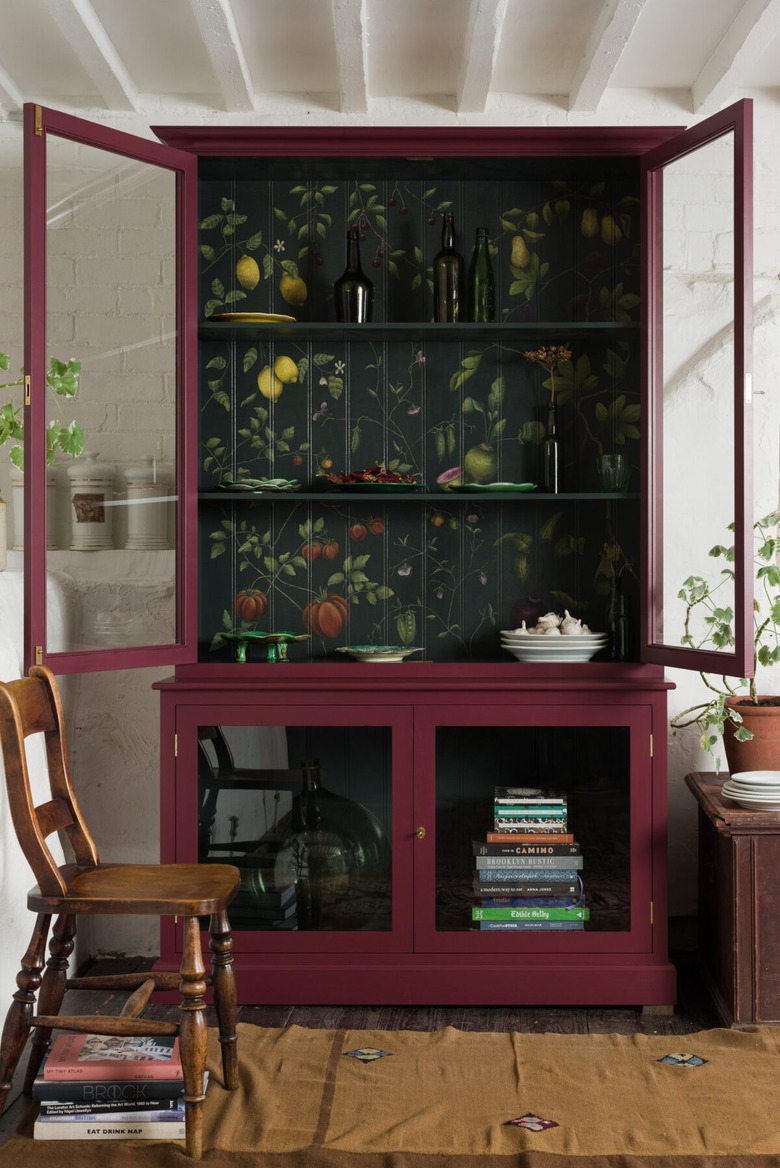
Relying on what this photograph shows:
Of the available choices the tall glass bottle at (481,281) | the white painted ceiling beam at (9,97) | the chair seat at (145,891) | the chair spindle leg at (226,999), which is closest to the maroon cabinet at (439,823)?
the chair spindle leg at (226,999)

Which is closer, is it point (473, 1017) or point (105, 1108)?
point (105, 1108)

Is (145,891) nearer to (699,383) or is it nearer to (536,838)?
(536,838)

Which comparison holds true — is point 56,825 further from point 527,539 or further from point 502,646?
point 527,539

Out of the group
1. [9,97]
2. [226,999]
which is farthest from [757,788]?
[9,97]

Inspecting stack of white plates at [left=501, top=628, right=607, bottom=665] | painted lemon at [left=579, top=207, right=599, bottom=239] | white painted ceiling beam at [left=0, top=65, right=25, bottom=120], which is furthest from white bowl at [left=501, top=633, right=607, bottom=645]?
white painted ceiling beam at [left=0, top=65, right=25, bottom=120]

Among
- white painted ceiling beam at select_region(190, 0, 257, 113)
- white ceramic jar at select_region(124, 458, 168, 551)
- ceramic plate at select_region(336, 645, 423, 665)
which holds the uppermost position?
white painted ceiling beam at select_region(190, 0, 257, 113)

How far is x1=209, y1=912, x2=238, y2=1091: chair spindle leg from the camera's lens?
243 centimetres

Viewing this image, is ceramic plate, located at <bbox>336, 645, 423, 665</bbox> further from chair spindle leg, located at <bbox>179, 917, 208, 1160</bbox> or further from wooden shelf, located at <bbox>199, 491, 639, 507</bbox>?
chair spindle leg, located at <bbox>179, 917, 208, 1160</bbox>

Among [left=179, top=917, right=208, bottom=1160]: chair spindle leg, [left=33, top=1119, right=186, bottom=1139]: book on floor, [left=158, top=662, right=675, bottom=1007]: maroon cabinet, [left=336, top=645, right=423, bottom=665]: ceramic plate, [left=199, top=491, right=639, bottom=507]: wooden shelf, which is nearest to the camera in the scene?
[left=179, top=917, right=208, bottom=1160]: chair spindle leg

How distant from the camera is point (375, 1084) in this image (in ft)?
8.19

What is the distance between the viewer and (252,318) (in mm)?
3115

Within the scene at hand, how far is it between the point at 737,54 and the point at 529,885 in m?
2.41

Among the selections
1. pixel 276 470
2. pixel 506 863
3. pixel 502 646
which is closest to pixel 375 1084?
pixel 506 863

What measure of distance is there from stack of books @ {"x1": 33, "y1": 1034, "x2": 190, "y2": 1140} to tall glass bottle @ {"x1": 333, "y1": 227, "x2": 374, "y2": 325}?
2.07m
